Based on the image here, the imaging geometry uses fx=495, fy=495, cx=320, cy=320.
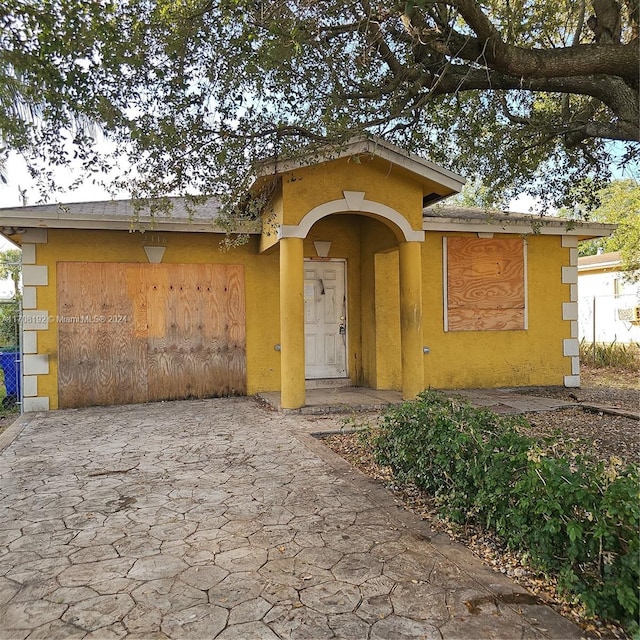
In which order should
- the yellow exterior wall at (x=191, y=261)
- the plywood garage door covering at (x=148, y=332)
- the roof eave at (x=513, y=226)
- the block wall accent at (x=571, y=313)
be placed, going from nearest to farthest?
the yellow exterior wall at (x=191, y=261), the plywood garage door covering at (x=148, y=332), the roof eave at (x=513, y=226), the block wall accent at (x=571, y=313)

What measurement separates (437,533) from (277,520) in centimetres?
111

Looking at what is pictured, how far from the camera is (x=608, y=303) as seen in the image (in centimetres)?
1781

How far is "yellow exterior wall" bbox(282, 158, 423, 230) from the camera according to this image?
7.33 metres

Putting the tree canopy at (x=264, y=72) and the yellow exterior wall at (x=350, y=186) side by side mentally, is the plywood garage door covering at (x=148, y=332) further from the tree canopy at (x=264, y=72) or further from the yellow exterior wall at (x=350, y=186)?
the tree canopy at (x=264, y=72)

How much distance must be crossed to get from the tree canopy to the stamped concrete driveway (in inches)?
128

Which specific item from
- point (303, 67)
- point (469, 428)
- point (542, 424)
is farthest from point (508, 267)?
point (469, 428)

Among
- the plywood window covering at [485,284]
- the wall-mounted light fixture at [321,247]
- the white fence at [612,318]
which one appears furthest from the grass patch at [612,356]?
the wall-mounted light fixture at [321,247]

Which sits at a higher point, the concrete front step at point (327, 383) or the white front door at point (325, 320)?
the white front door at point (325, 320)

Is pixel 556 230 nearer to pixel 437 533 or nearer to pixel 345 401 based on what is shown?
pixel 345 401

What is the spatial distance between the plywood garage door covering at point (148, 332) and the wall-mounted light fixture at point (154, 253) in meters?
0.10

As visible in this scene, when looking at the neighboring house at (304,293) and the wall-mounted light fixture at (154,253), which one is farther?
the wall-mounted light fixture at (154,253)

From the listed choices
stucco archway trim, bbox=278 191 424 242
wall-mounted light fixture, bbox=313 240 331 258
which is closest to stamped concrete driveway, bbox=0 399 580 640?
stucco archway trim, bbox=278 191 424 242

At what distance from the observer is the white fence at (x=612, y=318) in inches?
648

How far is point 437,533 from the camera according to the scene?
3326mm
